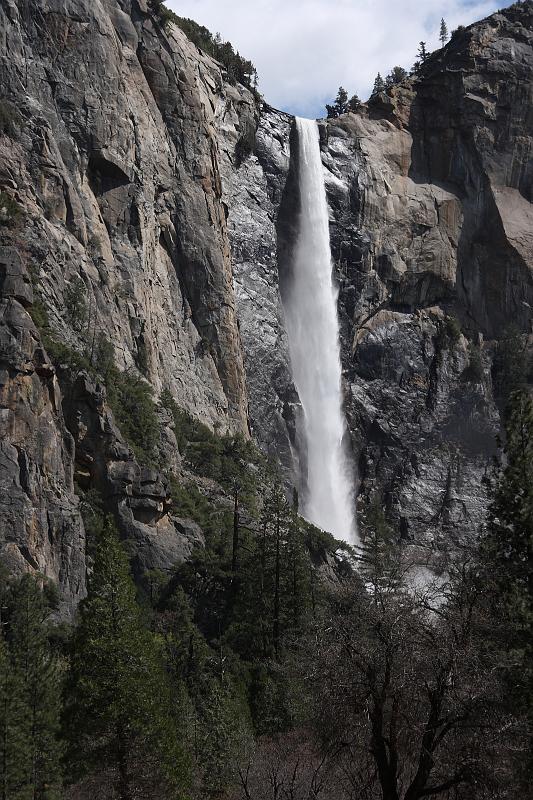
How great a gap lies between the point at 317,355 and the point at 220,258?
45.3 ft

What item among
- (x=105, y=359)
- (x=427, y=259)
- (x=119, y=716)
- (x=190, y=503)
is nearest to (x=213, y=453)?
(x=190, y=503)

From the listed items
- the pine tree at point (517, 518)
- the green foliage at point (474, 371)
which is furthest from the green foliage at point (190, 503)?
the green foliage at point (474, 371)

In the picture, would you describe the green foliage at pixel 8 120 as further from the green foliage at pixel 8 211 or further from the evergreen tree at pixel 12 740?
the evergreen tree at pixel 12 740

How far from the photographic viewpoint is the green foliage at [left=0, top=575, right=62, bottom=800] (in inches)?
907

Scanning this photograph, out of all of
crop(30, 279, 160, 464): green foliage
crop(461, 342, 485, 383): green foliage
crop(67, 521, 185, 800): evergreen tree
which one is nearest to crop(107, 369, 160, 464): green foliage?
crop(30, 279, 160, 464): green foliage

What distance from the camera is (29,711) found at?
80.0 feet

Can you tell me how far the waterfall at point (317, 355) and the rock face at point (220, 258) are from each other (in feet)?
4.08

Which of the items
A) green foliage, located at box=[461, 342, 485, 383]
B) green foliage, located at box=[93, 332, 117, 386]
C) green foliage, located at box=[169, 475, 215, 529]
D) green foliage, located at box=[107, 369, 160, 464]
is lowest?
green foliage, located at box=[169, 475, 215, 529]

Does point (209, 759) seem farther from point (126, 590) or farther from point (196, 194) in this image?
point (196, 194)

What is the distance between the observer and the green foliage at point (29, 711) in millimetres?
23047

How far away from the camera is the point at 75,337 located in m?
47.1

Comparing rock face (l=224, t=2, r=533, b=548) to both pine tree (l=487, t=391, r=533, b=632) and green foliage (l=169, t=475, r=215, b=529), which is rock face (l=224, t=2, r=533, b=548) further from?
pine tree (l=487, t=391, r=533, b=632)

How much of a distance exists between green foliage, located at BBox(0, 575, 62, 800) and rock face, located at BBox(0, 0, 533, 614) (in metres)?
7.94

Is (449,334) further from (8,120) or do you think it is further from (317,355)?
(8,120)
